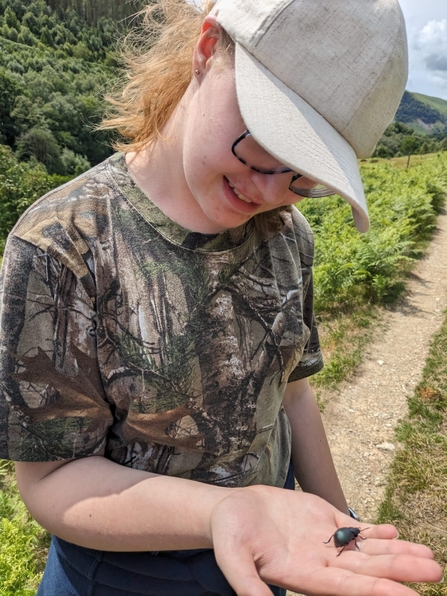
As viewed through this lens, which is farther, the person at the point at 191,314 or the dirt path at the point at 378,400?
the dirt path at the point at 378,400

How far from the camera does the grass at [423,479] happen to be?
3.05 meters

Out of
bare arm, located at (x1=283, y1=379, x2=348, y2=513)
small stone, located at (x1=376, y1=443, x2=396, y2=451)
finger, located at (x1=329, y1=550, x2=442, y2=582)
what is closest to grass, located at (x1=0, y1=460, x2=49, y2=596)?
bare arm, located at (x1=283, y1=379, x2=348, y2=513)

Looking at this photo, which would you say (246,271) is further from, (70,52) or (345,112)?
(70,52)

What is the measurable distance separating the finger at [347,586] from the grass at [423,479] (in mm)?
2248

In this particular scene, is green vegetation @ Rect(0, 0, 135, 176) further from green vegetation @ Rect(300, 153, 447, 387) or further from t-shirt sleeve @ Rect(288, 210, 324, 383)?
t-shirt sleeve @ Rect(288, 210, 324, 383)

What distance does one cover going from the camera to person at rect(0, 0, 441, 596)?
0.96m

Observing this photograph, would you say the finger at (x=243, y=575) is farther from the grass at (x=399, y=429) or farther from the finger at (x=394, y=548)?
the grass at (x=399, y=429)

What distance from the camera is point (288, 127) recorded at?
950 millimetres

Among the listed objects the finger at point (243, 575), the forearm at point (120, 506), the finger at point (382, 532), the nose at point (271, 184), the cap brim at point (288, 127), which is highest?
the cap brim at point (288, 127)

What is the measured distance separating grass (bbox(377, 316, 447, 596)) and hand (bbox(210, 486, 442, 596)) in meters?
2.17

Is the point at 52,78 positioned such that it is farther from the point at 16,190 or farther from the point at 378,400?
the point at 378,400

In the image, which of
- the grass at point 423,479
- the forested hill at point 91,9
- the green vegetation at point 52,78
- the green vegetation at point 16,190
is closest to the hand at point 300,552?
the grass at point 423,479

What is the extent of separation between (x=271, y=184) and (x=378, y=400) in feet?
13.0

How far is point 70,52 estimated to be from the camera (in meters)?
76.1
